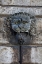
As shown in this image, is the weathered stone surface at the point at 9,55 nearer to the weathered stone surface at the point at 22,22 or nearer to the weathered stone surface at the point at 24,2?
the weathered stone surface at the point at 22,22

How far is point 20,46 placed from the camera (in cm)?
305

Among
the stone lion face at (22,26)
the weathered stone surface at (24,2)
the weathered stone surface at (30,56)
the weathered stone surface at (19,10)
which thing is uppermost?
the weathered stone surface at (24,2)

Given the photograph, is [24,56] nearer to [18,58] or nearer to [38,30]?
[18,58]

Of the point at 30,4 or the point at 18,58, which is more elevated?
the point at 30,4

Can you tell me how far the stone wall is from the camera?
305 cm

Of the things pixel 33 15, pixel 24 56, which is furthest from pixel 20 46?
pixel 33 15

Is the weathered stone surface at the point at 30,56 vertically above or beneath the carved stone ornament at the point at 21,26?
beneath

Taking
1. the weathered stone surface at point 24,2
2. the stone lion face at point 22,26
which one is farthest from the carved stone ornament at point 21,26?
the weathered stone surface at point 24,2

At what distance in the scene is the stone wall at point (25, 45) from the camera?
10.0 feet

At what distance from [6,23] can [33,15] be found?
0.85 feet

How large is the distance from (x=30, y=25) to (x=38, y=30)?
0.11 meters

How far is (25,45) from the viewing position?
3.05 metres

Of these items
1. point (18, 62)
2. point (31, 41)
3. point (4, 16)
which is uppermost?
point (4, 16)

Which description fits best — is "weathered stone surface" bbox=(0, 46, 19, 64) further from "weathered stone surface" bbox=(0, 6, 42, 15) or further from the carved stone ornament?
"weathered stone surface" bbox=(0, 6, 42, 15)
